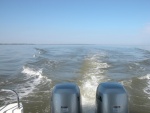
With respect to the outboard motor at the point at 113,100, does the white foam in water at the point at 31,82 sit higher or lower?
lower

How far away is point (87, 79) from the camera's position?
11.8 metres

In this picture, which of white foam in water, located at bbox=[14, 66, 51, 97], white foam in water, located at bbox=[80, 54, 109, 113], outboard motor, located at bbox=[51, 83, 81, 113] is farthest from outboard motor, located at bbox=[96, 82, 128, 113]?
white foam in water, located at bbox=[14, 66, 51, 97]

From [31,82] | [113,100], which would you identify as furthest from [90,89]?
[113,100]

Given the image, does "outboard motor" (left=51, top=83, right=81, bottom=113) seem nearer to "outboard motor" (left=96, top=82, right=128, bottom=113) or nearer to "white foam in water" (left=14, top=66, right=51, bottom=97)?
"outboard motor" (left=96, top=82, right=128, bottom=113)

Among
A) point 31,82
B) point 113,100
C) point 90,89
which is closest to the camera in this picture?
point 113,100

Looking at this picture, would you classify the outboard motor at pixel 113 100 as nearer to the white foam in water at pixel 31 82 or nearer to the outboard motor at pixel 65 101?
the outboard motor at pixel 65 101

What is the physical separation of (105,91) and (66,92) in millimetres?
830

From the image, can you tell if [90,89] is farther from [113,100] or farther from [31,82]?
[113,100]

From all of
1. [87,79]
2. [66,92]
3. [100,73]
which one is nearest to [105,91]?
[66,92]

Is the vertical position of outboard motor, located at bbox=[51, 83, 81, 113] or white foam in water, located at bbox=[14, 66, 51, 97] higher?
outboard motor, located at bbox=[51, 83, 81, 113]

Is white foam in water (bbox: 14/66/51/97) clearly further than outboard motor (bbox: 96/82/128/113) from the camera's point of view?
Yes

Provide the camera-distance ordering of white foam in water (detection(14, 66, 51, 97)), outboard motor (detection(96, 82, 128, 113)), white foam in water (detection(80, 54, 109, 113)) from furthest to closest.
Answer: white foam in water (detection(14, 66, 51, 97)) → white foam in water (detection(80, 54, 109, 113)) → outboard motor (detection(96, 82, 128, 113))

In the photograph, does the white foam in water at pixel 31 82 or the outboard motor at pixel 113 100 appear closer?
the outboard motor at pixel 113 100

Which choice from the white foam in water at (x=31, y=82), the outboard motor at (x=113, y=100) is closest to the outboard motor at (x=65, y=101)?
the outboard motor at (x=113, y=100)
